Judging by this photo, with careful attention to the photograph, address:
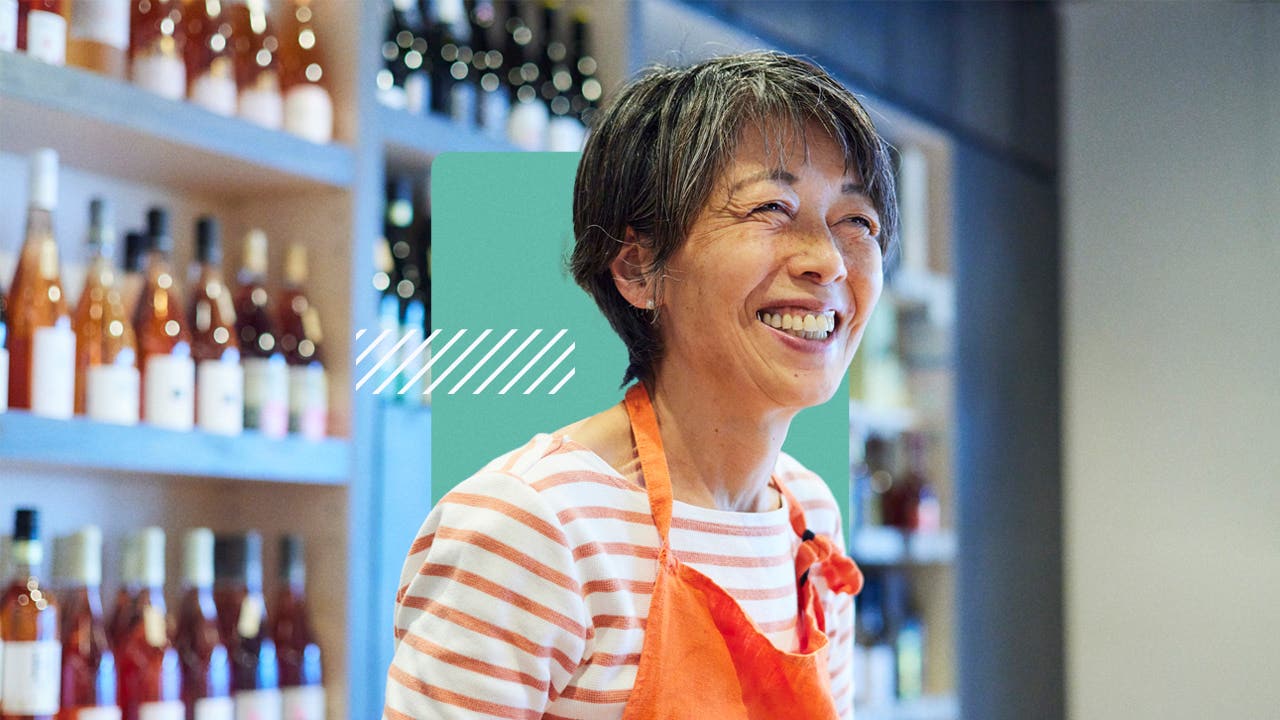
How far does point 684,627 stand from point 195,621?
40.9 inches

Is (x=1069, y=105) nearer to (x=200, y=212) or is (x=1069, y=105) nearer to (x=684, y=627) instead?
(x=200, y=212)

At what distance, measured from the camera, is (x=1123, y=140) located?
3322mm

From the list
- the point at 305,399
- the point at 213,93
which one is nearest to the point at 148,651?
the point at 305,399

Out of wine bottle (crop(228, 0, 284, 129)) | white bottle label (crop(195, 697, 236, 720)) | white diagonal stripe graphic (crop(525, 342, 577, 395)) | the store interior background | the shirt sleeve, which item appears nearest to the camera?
the shirt sleeve

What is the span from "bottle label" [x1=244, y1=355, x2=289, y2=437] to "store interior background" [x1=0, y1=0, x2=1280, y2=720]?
1266 mm

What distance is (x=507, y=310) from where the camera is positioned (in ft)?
2.99

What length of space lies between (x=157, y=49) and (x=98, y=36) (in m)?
0.07

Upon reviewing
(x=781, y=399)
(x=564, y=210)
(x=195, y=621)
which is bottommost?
(x=195, y=621)

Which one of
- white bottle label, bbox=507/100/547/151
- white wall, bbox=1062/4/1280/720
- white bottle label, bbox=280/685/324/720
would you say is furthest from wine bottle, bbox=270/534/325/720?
white wall, bbox=1062/4/1280/720

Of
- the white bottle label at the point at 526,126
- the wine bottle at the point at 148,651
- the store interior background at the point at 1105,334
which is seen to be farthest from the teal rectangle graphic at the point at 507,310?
the store interior background at the point at 1105,334

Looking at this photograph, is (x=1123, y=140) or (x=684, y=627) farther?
(x=1123, y=140)

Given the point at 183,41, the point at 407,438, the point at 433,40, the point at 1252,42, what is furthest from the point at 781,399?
the point at 1252,42

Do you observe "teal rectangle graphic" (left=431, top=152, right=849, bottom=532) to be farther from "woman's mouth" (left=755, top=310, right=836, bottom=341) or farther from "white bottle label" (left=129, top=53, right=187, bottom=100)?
"white bottle label" (left=129, top=53, right=187, bottom=100)

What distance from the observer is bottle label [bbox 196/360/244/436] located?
5.20 ft
